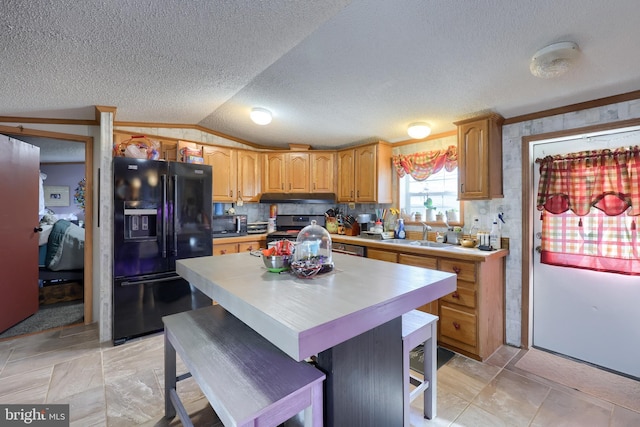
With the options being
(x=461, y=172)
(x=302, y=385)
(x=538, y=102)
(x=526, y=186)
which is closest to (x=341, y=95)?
(x=461, y=172)

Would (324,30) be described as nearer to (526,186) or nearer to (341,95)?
(341,95)

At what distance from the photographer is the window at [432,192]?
3.30 metres

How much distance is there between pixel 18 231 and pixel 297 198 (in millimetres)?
3106

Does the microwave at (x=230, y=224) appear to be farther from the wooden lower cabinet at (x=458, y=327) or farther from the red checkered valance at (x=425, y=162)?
the wooden lower cabinet at (x=458, y=327)

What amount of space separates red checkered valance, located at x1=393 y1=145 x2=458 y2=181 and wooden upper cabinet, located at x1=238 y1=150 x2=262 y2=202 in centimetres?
194

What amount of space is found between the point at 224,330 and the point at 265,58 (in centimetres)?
182

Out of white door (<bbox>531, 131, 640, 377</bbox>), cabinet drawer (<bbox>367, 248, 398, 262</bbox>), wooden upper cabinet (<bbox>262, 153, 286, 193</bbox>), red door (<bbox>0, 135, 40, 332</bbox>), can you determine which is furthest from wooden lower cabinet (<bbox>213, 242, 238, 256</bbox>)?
white door (<bbox>531, 131, 640, 377</bbox>)

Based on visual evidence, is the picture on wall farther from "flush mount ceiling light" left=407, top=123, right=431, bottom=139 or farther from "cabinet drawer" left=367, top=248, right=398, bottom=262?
"flush mount ceiling light" left=407, top=123, right=431, bottom=139

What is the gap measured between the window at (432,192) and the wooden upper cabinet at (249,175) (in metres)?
2.02

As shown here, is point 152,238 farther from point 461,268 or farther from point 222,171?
point 461,268

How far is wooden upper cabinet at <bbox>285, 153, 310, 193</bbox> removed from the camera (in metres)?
4.15

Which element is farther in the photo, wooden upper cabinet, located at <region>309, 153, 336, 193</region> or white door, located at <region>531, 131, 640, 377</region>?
wooden upper cabinet, located at <region>309, 153, 336, 193</region>

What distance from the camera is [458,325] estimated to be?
254cm

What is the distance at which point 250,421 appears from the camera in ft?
3.09
